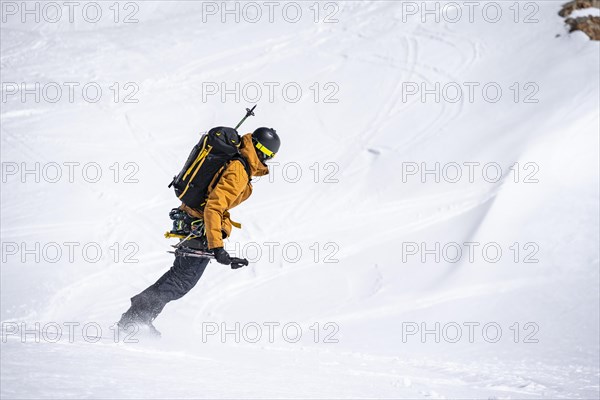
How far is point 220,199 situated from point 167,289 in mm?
1037

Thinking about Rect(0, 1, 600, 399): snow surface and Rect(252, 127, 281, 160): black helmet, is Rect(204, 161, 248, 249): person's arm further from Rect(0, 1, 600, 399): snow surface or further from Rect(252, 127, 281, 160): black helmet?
Rect(0, 1, 600, 399): snow surface

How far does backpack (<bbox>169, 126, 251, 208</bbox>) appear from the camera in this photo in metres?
4.45

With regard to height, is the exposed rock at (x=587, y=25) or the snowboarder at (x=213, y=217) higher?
the exposed rock at (x=587, y=25)

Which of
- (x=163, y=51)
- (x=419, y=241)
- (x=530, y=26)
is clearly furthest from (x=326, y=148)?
(x=530, y=26)

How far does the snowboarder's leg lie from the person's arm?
0.60 meters

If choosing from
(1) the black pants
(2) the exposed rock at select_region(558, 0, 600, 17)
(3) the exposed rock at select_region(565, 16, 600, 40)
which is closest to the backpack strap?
(1) the black pants

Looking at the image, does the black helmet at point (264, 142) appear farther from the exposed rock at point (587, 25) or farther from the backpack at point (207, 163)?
the exposed rock at point (587, 25)

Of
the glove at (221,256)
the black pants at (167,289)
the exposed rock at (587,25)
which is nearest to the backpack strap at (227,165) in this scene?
the glove at (221,256)

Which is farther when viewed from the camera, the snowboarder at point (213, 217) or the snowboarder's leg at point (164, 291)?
the snowboarder's leg at point (164, 291)

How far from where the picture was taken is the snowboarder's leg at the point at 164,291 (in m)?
4.97

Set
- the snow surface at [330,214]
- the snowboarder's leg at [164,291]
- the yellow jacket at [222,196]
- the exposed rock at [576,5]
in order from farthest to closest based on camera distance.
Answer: the exposed rock at [576,5]
the snowboarder's leg at [164,291]
the snow surface at [330,214]
the yellow jacket at [222,196]

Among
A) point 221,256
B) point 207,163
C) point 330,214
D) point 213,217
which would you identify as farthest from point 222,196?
point 330,214

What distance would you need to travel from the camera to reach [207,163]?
4520 mm

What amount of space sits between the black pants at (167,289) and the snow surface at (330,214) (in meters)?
0.27
